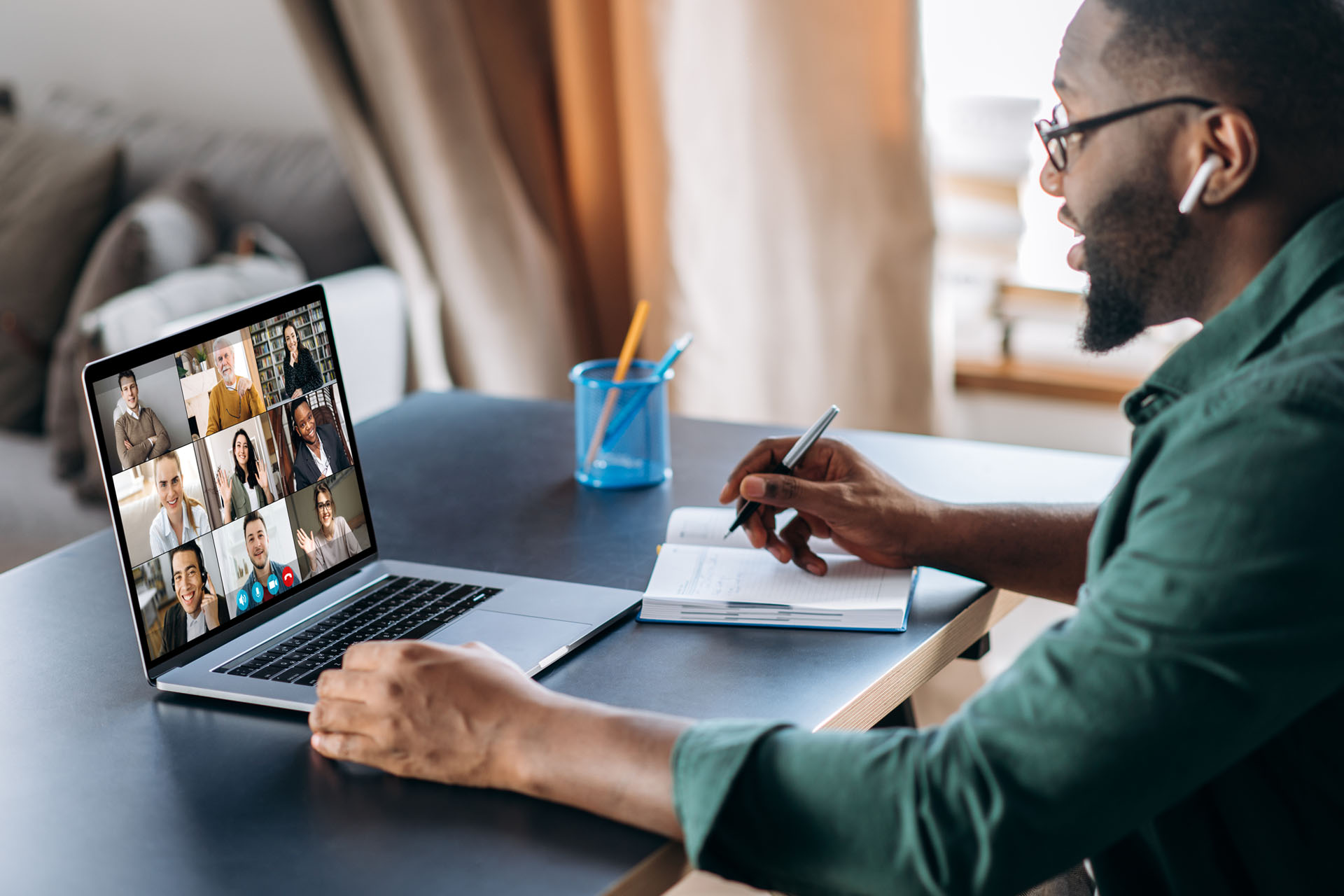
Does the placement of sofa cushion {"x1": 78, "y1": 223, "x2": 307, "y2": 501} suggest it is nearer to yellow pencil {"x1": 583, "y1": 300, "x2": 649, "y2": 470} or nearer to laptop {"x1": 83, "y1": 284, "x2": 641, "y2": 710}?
yellow pencil {"x1": 583, "y1": 300, "x2": 649, "y2": 470}

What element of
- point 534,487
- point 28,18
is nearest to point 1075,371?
point 534,487

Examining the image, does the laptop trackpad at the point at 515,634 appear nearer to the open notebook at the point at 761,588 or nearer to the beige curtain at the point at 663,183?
the open notebook at the point at 761,588

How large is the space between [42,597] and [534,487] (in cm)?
50

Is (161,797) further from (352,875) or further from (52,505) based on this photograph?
(52,505)

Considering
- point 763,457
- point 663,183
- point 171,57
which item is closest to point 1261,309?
point 763,457

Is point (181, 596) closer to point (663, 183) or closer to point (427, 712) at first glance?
point (427, 712)

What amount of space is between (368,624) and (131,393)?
10.5 inches

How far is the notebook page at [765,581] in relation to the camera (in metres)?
1.12

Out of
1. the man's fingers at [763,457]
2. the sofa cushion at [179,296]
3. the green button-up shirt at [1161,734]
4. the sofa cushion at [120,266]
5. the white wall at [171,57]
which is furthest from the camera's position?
the white wall at [171,57]

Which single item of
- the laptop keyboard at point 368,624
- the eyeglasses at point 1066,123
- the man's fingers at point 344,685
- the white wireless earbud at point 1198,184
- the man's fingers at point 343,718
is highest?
the eyeglasses at point 1066,123

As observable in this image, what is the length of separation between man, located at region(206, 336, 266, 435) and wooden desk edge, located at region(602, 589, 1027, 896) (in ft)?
1.62

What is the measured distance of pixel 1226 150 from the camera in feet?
2.89

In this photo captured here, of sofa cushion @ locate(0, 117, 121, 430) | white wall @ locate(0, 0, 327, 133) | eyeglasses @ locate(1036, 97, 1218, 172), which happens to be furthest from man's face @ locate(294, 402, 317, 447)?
white wall @ locate(0, 0, 327, 133)

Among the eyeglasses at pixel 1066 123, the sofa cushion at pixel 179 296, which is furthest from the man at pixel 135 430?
the sofa cushion at pixel 179 296
